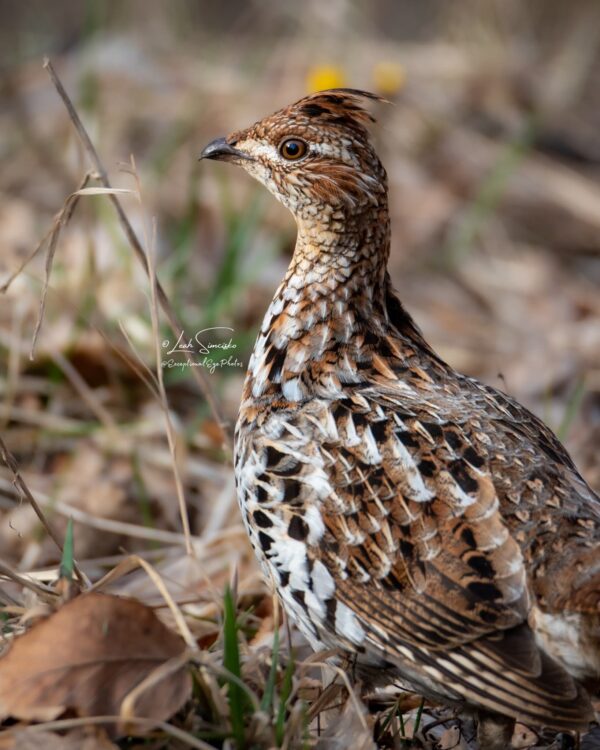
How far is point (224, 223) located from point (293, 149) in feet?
15.3

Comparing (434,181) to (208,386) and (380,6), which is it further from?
(380,6)

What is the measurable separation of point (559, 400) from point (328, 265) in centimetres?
340

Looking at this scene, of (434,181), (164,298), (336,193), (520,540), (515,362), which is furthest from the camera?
(434,181)

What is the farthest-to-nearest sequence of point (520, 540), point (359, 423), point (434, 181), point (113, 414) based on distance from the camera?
point (434, 181), point (113, 414), point (359, 423), point (520, 540)

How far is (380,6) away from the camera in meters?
16.2

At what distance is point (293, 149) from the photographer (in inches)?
170

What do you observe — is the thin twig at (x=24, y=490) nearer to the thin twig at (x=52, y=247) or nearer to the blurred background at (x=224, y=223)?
the thin twig at (x=52, y=247)

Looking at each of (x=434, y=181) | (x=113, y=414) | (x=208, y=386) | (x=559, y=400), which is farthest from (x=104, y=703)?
(x=434, y=181)

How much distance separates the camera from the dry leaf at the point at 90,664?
329 centimetres

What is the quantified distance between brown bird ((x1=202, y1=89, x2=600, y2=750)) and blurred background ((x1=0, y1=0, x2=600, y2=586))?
0.50m

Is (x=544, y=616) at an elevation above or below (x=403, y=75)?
below

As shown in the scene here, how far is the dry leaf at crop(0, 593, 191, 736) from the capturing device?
3.29 m

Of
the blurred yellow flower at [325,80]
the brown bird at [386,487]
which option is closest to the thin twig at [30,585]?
the brown bird at [386,487]

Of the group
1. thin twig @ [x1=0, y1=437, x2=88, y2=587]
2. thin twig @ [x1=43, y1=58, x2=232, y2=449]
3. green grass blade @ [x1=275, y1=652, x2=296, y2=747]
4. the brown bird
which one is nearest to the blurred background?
thin twig @ [x1=43, y1=58, x2=232, y2=449]
